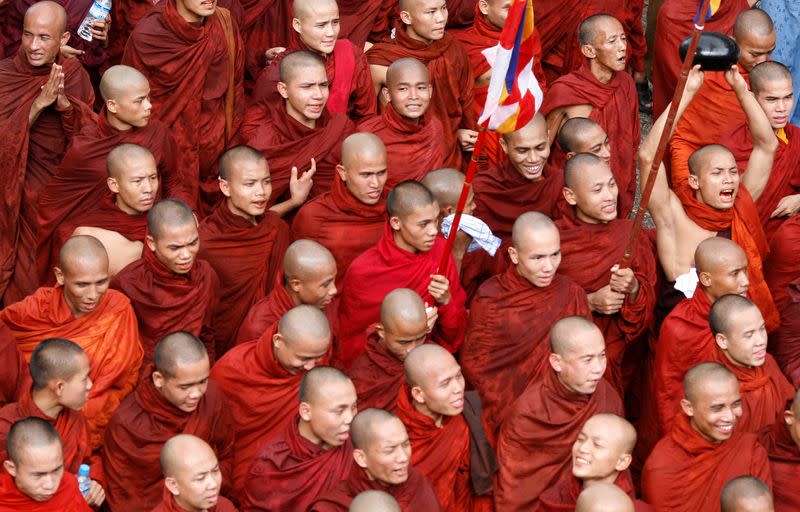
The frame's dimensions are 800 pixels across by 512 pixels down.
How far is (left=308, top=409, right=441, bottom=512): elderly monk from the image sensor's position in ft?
32.0

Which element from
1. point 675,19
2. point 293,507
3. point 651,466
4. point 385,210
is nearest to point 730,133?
point 675,19

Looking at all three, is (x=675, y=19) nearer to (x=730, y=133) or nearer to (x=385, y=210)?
(x=730, y=133)

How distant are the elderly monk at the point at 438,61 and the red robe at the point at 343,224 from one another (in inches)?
Answer: 52.2

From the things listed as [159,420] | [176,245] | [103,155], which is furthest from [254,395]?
[103,155]

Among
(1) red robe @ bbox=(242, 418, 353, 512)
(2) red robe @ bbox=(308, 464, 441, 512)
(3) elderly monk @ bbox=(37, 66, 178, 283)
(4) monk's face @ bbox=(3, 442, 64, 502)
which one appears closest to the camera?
(4) monk's face @ bbox=(3, 442, 64, 502)

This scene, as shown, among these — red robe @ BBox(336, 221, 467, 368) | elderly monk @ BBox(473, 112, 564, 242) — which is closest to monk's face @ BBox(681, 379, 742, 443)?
red robe @ BBox(336, 221, 467, 368)

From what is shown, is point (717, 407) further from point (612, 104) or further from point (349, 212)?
point (612, 104)

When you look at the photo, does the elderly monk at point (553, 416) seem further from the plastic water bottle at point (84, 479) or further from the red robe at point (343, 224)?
the plastic water bottle at point (84, 479)

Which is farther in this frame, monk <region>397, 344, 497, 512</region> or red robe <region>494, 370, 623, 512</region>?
red robe <region>494, 370, 623, 512</region>

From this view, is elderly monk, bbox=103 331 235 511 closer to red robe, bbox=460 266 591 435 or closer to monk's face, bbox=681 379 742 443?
red robe, bbox=460 266 591 435

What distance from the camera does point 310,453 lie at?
33.5ft

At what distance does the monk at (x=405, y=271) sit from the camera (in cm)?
1148

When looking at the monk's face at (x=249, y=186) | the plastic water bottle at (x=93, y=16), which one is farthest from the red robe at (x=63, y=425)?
the plastic water bottle at (x=93, y=16)

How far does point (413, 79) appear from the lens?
12.6 metres
